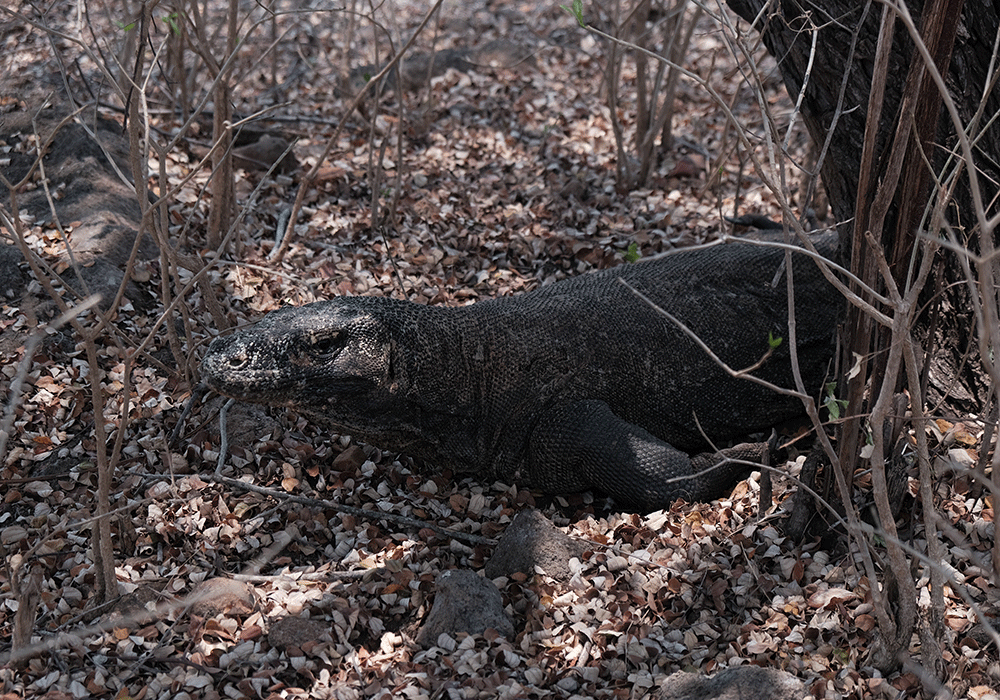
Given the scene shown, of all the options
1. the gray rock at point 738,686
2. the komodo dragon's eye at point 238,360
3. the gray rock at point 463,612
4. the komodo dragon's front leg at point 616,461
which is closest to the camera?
the gray rock at point 738,686

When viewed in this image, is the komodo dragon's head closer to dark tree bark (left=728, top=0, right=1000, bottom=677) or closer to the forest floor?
the forest floor

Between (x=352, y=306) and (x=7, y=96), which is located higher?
(x=7, y=96)

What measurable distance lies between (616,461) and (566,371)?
57cm

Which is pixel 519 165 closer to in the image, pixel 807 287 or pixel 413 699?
pixel 807 287

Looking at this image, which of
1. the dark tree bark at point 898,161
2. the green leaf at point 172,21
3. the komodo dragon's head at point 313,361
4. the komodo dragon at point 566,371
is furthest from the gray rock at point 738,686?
the green leaf at point 172,21

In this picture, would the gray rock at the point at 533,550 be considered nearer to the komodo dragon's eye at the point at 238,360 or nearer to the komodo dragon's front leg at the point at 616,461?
the komodo dragon's front leg at the point at 616,461

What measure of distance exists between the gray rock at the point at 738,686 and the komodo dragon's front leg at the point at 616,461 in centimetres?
133

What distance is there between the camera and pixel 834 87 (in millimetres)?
3887

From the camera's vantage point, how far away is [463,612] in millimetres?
3148

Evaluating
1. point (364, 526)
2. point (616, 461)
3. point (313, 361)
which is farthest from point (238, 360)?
point (616, 461)

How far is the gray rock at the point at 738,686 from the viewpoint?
8.63 feet

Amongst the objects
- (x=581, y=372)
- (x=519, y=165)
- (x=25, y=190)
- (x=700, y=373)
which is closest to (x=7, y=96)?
(x=25, y=190)

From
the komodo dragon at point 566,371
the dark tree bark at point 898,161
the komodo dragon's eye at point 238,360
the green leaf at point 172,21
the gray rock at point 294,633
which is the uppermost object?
the green leaf at point 172,21

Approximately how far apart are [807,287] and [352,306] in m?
2.59
